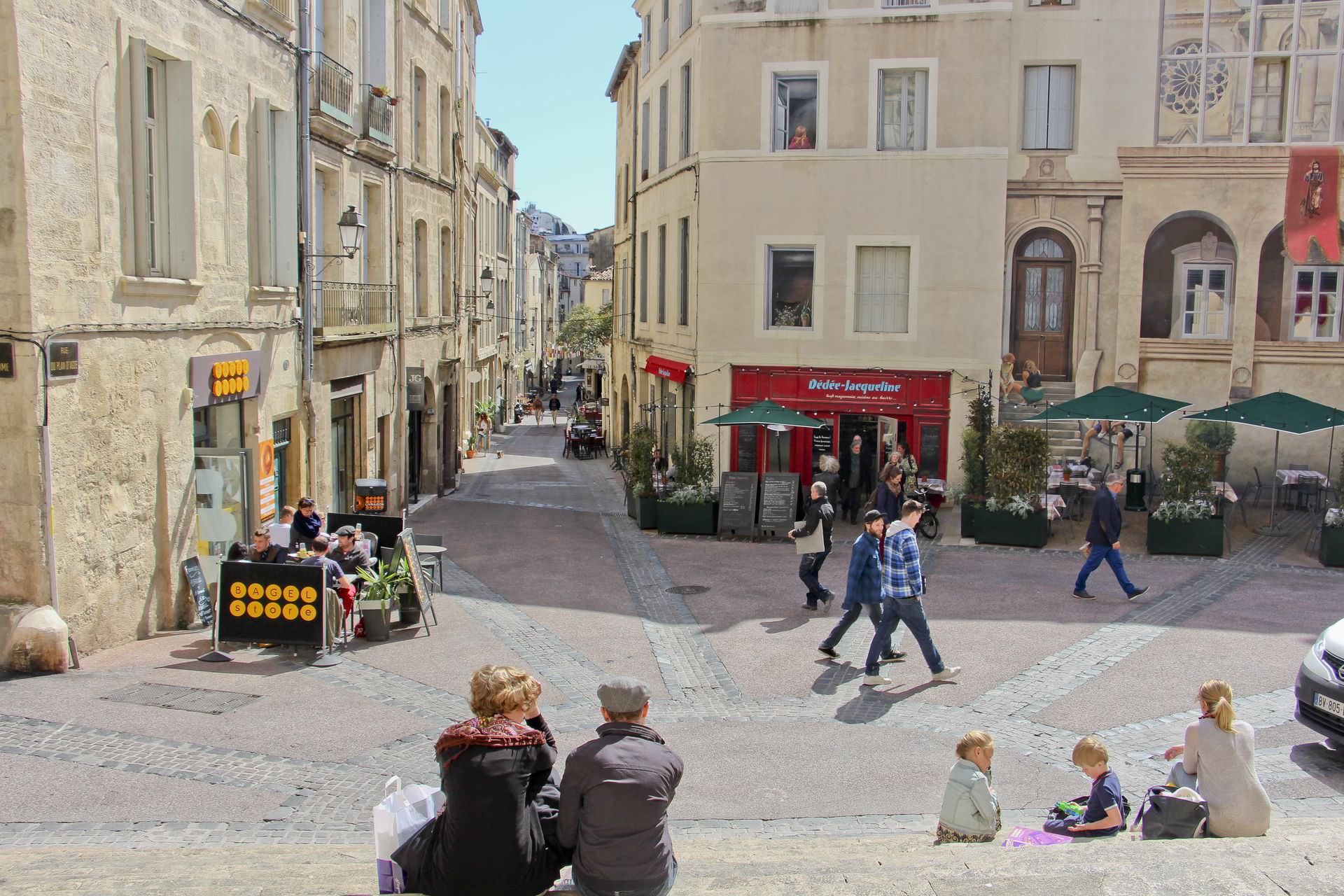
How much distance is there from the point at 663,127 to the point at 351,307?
10260 mm

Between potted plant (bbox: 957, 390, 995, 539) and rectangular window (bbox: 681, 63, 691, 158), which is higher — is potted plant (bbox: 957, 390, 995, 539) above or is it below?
below

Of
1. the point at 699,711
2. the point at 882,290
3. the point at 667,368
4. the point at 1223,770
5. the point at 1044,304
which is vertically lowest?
the point at 699,711

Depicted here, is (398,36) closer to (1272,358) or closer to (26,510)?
(26,510)

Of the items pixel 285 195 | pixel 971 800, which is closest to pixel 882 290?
pixel 285 195

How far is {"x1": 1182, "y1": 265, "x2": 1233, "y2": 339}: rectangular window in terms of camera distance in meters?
22.0

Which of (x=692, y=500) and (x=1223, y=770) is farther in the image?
(x=692, y=500)

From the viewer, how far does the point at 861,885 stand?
16.5 feet

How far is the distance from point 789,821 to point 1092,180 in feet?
58.9

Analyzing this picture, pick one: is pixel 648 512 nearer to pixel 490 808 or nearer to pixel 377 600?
pixel 377 600

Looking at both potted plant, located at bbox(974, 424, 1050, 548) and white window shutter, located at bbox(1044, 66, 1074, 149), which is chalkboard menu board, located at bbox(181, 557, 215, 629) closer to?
potted plant, located at bbox(974, 424, 1050, 548)

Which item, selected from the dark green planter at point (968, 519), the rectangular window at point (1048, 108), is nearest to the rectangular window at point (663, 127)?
the rectangular window at point (1048, 108)

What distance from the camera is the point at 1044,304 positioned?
2291 cm

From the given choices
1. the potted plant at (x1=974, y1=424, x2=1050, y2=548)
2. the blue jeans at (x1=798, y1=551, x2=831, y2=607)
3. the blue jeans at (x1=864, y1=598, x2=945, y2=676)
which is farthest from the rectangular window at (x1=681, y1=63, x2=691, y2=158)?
the blue jeans at (x1=864, y1=598, x2=945, y2=676)

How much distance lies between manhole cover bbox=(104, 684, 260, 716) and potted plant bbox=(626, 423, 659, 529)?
10898mm
